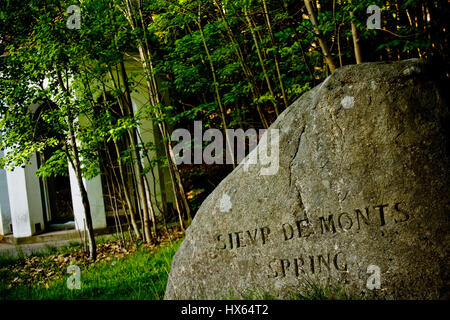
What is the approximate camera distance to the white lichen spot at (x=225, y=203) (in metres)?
2.86

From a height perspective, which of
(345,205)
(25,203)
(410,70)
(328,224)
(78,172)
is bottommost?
(328,224)

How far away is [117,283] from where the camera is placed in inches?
171

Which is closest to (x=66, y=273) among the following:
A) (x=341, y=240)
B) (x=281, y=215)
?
(x=281, y=215)

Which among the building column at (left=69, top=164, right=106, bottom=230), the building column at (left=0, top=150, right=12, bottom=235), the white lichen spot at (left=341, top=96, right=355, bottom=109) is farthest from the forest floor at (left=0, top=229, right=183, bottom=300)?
the building column at (left=0, top=150, right=12, bottom=235)

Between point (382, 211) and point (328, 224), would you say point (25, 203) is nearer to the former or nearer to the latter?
point (328, 224)

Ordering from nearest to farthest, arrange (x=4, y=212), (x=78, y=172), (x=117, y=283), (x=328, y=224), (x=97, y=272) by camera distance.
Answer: (x=328, y=224)
(x=117, y=283)
(x=97, y=272)
(x=78, y=172)
(x=4, y=212)

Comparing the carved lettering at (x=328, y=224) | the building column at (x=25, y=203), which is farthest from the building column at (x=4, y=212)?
the carved lettering at (x=328, y=224)

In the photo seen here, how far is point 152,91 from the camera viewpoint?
674 cm

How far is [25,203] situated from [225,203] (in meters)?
8.53

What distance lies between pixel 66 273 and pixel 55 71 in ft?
11.0

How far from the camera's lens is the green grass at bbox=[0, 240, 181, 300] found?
3919mm

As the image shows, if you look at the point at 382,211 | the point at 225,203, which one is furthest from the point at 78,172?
the point at 382,211

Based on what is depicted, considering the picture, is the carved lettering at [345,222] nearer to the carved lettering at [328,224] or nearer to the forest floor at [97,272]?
the carved lettering at [328,224]

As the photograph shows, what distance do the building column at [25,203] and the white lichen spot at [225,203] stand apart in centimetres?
837
